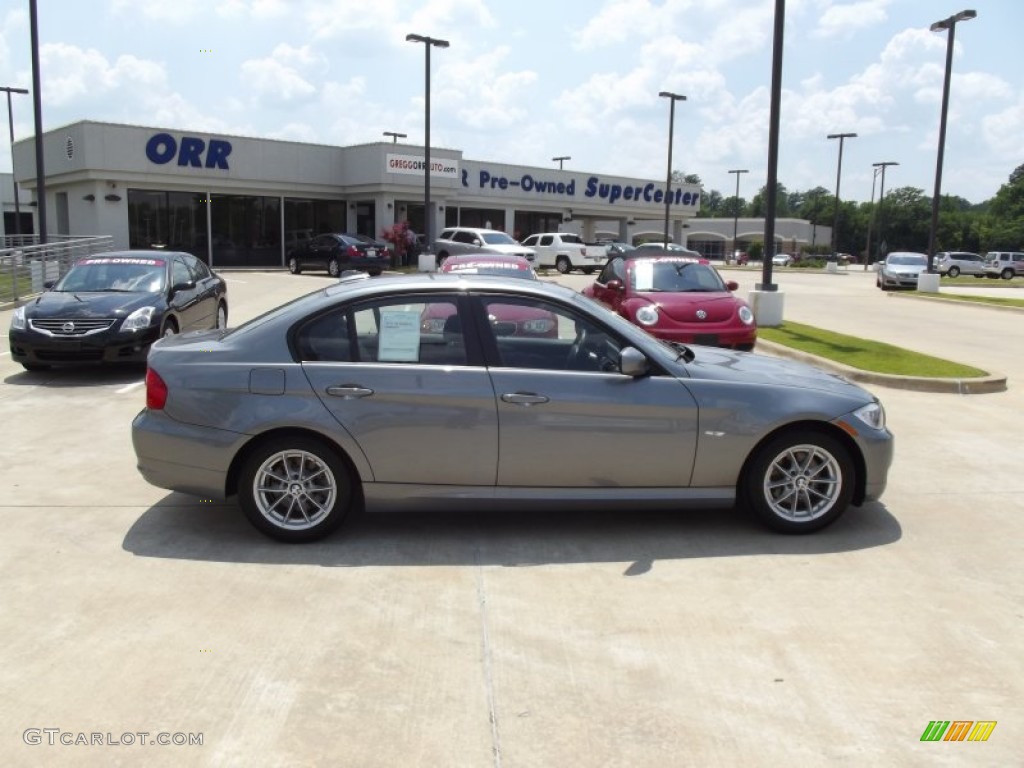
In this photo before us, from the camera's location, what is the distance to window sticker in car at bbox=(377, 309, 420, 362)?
5137 mm

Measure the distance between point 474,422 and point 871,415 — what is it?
2.42 m

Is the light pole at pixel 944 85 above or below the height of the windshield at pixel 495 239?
above

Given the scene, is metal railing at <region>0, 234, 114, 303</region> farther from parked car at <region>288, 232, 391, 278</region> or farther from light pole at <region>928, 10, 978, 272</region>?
light pole at <region>928, 10, 978, 272</region>

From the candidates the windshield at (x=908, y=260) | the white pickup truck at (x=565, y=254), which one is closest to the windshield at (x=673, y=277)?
the windshield at (x=908, y=260)

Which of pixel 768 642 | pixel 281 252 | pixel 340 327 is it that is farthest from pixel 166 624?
pixel 281 252

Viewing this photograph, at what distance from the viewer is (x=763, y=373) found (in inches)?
213

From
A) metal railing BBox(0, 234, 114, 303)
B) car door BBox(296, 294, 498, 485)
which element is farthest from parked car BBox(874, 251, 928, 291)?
car door BBox(296, 294, 498, 485)

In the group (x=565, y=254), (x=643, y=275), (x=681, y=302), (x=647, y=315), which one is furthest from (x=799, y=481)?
(x=565, y=254)

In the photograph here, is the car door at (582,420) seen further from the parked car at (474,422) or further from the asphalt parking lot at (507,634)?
the asphalt parking lot at (507,634)

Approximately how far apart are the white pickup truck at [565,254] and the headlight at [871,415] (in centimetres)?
3302

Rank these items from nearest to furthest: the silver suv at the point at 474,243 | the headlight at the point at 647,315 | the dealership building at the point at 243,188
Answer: the headlight at the point at 647,315 < the silver suv at the point at 474,243 < the dealership building at the point at 243,188

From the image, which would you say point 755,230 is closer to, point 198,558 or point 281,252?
point 281,252

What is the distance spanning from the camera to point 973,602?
440 centimetres

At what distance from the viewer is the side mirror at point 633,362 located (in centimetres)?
502
